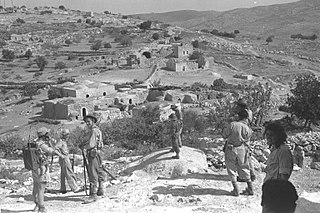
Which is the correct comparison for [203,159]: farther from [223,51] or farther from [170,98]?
[223,51]

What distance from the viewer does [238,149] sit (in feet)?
21.6

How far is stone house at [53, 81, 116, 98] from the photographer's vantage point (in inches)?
1085

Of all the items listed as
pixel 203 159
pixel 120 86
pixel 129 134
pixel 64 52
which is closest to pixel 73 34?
pixel 64 52

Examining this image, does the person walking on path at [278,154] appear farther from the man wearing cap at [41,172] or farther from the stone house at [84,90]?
the stone house at [84,90]

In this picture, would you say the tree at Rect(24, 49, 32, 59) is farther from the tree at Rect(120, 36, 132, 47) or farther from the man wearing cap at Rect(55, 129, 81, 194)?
the man wearing cap at Rect(55, 129, 81, 194)

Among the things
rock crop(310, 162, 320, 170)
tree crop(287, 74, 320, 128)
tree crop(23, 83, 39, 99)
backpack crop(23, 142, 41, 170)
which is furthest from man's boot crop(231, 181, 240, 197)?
tree crop(23, 83, 39, 99)

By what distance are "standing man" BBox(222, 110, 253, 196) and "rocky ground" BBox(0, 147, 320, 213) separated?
268 millimetres

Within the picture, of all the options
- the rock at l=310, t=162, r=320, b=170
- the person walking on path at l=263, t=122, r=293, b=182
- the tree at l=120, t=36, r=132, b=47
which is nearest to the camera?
the person walking on path at l=263, t=122, r=293, b=182

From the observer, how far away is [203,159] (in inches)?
328

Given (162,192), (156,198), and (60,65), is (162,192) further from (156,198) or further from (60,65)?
(60,65)

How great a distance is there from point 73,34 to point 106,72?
85.8 feet

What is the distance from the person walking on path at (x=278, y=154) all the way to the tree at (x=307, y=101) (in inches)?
454

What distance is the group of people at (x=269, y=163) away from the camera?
3139 millimetres

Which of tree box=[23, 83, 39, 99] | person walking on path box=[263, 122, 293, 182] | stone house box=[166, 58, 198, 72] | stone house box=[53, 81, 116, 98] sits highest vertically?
person walking on path box=[263, 122, 293, 182]
